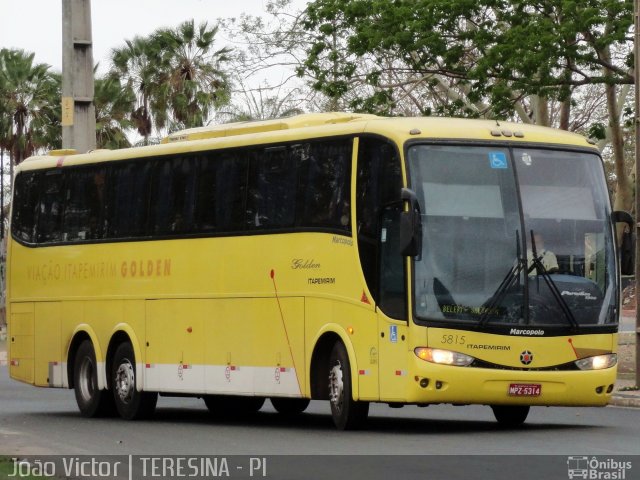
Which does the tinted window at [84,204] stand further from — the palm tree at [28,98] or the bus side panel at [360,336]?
the palm tree at [28,98]

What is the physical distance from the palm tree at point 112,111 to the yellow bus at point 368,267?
1508 inches

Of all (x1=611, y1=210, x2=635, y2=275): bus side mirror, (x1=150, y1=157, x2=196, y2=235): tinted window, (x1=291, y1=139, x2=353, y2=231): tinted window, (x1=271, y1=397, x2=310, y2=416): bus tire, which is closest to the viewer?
(x1=291, y1=139, x2=353, y2=231): tinted window

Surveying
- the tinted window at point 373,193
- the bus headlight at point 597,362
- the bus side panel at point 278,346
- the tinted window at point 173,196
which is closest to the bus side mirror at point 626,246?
the bus headlight at point 597,362

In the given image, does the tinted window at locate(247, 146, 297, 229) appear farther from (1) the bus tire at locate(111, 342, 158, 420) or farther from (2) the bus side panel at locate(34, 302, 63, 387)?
(2) the bus side panel at locate(34, 302, 63, 387)

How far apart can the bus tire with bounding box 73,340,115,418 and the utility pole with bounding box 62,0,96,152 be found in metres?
4.72

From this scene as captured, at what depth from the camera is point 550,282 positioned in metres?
16.8

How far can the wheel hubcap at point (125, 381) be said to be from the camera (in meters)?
21.1

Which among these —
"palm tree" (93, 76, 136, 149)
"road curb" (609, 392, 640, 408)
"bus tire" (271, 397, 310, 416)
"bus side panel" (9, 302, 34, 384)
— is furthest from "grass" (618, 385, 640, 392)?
"palm tree" (93, 76, 136, 149)

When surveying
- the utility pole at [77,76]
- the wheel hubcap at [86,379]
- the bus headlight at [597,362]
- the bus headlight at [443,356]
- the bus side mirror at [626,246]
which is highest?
the utility pole at [77,76]

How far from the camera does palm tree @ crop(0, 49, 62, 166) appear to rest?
205ft

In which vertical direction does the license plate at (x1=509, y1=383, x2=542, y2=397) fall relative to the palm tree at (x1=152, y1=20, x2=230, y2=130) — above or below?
below

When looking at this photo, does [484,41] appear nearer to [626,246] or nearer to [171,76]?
[626,246]
